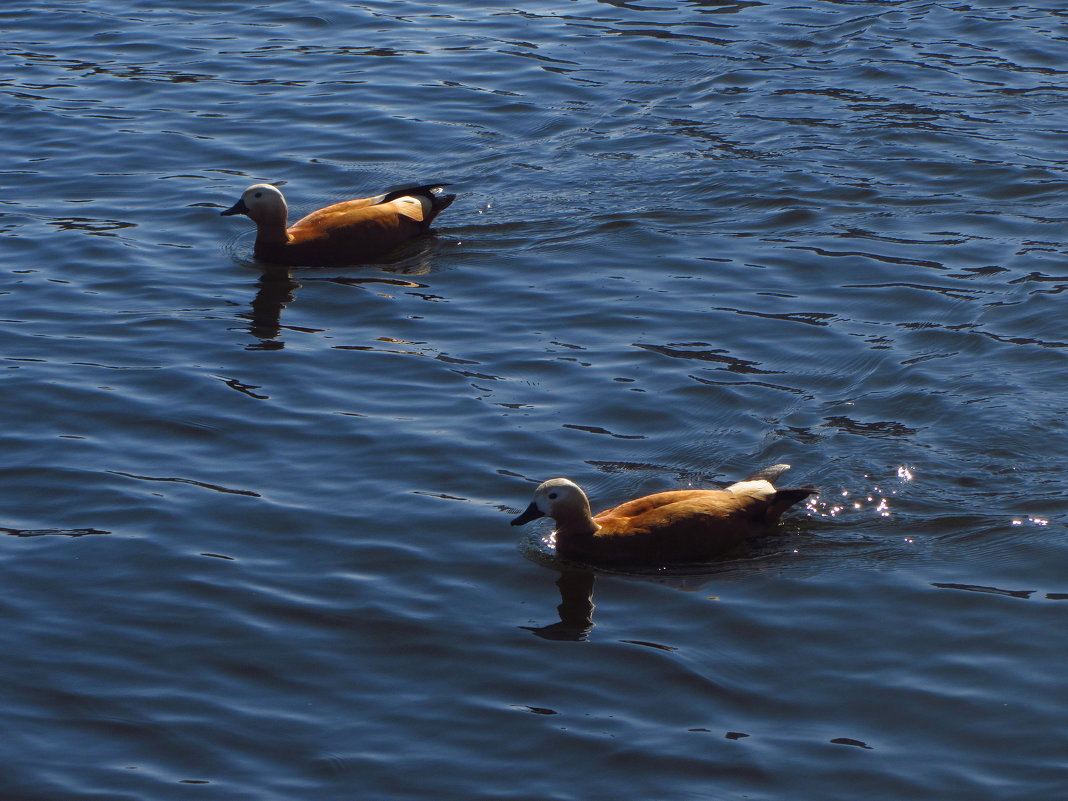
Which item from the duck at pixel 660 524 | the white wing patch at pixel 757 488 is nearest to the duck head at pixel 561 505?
the duck at pixel 660 524

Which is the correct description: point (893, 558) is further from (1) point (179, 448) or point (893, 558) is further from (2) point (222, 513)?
(1) point (179, 448)

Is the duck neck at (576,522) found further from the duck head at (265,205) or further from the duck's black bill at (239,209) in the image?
the duck's black bill at (239,209)

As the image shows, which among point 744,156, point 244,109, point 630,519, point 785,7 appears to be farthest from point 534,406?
point 785,7

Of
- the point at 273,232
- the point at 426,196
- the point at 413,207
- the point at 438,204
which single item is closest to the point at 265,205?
the point at 273,232

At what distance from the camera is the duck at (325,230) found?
13.7m

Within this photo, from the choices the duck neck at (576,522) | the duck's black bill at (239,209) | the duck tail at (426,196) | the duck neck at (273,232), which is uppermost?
the duck tail at (426,196)

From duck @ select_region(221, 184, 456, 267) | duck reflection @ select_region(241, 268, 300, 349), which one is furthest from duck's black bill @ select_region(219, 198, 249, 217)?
duck reflection @ select_region(241, 268, 300, 349)

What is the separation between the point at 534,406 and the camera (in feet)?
36.0

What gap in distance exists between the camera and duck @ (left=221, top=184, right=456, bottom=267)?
1371 centimetres

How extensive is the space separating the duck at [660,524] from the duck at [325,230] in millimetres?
5110

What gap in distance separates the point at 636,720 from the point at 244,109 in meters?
12.1

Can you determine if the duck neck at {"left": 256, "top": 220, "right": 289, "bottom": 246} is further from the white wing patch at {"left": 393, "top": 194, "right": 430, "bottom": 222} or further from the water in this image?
the white wing patch at {"left": 393, "top": 194, "right": 430, "bottom": 222}

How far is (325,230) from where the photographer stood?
542 inches

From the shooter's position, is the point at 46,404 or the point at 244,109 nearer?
the point at 46,404
